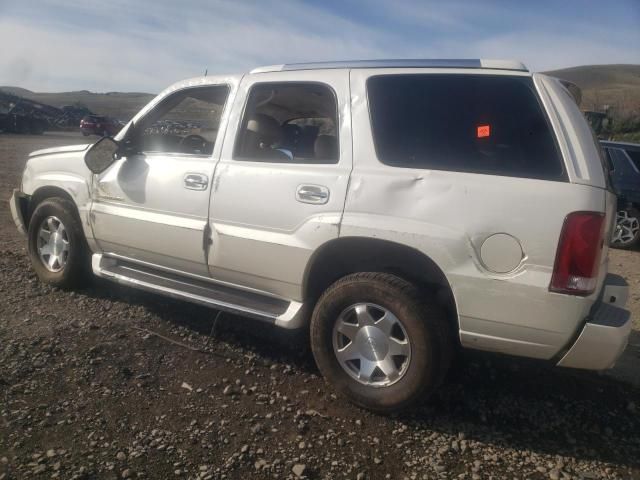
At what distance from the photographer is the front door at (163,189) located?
12.1 feet

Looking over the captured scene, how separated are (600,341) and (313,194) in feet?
5.60

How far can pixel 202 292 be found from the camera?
12.3 ft

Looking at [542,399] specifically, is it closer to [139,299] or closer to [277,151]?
[277,151]

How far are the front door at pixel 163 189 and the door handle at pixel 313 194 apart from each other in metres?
0.74

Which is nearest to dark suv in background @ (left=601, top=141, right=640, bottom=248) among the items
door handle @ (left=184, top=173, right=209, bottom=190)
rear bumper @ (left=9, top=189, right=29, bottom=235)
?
door handle @ (left=184, top=173, right=209, bottom=190)

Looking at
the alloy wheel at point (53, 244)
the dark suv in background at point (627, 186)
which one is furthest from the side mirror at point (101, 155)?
the dark suv in background at point (627, 186)

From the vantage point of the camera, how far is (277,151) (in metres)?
3.63

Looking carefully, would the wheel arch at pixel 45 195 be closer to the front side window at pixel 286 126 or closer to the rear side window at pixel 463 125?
the front side window at pixel 286 126

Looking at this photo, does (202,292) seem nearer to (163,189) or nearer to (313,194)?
(163,189)

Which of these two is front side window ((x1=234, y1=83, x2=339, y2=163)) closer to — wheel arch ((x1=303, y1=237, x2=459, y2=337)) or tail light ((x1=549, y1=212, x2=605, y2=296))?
wheel arch ((x1=303, y1=237, x2=459, y2=337))

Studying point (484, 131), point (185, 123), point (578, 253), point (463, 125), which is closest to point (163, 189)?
point (185, 123)

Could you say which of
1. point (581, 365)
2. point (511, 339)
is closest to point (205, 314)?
point (511, 339)

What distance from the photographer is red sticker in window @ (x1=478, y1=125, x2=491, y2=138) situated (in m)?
2.88

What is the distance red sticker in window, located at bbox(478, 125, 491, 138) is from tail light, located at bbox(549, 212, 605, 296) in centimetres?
63
